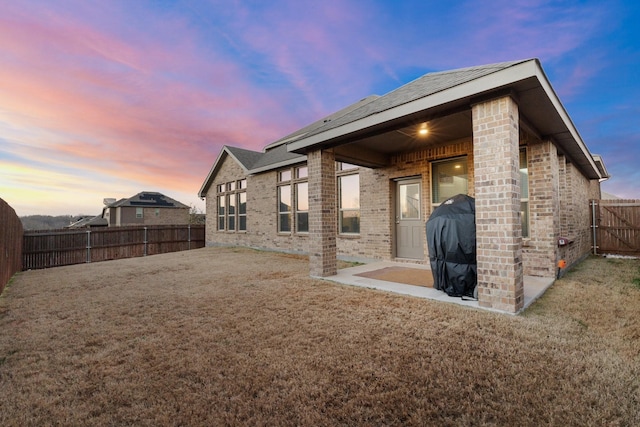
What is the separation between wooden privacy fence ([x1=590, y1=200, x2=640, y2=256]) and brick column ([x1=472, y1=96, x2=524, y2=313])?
372 inches

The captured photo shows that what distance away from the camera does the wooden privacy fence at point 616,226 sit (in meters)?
9.20

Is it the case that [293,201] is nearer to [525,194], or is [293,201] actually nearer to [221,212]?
[221,212]

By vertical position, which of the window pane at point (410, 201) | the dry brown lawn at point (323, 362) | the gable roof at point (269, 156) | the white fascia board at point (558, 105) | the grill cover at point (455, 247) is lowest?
the dry brown lawn at point (323, 362)

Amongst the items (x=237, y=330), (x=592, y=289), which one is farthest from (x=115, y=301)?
(x=592, y=289)

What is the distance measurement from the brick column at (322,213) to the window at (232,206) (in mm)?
8506

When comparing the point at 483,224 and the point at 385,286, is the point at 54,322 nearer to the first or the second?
the point at 385,286

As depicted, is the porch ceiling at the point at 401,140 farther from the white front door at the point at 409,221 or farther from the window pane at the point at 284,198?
the window pane at the point at 284,198

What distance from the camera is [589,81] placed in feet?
37.1

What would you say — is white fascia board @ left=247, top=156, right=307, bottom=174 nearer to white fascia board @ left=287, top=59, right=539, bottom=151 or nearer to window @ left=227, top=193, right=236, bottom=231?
window @ left=227, top=193, right=236, bottom=231

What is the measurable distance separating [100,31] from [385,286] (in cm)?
864

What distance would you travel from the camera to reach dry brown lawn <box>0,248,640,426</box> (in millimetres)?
1838

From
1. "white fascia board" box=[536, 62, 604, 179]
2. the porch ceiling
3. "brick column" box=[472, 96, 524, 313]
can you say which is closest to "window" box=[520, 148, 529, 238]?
"white fascia board" box=[536, 62, 604, 179]

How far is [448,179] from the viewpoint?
23.0 feet

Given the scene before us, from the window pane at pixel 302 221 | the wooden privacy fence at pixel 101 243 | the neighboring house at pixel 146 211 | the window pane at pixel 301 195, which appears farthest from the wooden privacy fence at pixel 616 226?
the neighboring house at pixel 146 211
